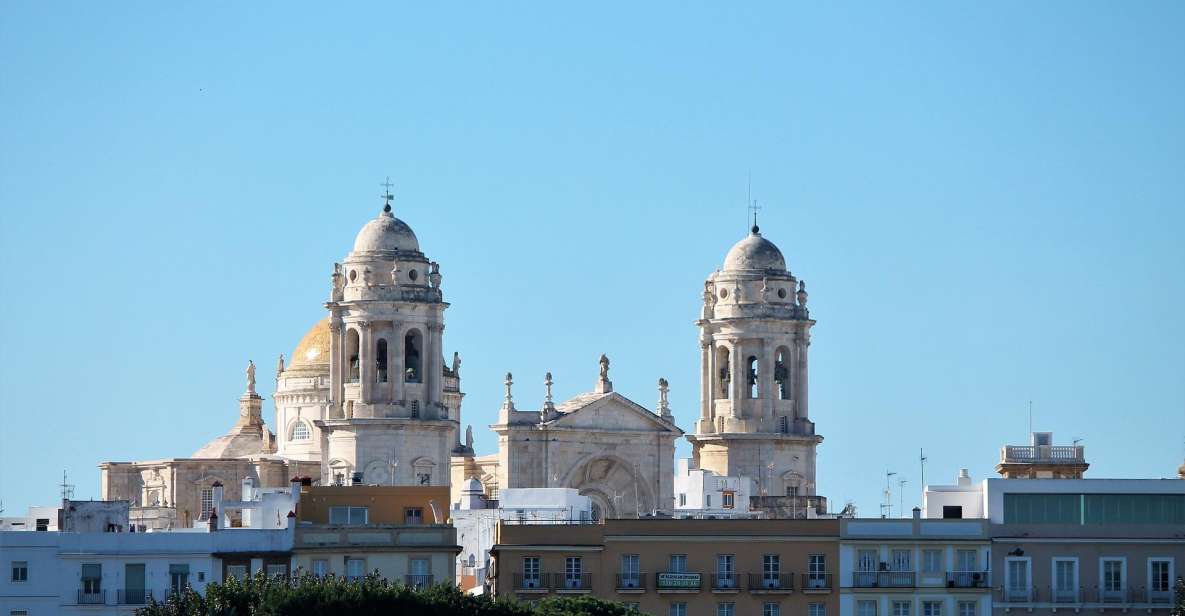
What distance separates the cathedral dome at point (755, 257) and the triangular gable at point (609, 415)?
775 cm

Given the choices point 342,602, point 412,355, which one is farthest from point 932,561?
point 412,355

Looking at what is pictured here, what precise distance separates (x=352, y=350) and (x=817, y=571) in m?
46.1

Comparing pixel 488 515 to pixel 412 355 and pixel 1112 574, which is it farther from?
pixel 412 355

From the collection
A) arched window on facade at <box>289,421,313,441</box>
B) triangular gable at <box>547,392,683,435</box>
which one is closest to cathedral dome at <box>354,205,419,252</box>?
triangular gable at <box>547,392,683,435</box>

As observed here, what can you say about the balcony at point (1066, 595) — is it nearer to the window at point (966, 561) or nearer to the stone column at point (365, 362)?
the window at point (966, 561)

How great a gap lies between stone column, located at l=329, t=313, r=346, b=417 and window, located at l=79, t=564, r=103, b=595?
44.6 m

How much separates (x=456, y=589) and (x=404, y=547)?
4681mm

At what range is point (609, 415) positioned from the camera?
13938cm

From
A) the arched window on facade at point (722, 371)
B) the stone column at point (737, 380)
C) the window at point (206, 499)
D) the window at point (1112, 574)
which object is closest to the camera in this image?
the window at point (1112, 574)

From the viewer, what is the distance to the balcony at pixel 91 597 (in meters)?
92.3

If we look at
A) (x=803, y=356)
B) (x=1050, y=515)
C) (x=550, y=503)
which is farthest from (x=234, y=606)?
(x=803, y=356)

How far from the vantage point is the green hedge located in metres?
86.2

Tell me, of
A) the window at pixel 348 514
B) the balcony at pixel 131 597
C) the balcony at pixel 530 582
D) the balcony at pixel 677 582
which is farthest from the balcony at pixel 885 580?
the balcony at pixel 131 597

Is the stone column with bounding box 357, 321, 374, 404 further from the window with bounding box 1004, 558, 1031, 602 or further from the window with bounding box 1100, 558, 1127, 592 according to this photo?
the window with bounding box 1100, 558, 1127, 592
